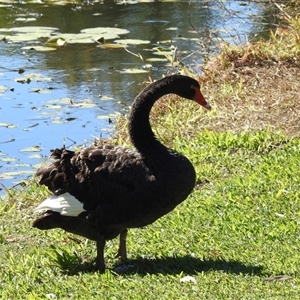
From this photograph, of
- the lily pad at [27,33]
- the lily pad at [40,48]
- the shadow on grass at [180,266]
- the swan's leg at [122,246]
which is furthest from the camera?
the lily pad at [27,33]

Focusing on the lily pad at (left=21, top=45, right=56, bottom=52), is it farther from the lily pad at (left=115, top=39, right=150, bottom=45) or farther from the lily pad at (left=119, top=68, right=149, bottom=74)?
the lily pad at (left=119, top=68, right=149, bottom=74)

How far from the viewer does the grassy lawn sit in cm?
416

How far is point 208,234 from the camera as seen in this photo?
488 centimetres

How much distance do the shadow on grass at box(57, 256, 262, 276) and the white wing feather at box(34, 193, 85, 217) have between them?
30cm

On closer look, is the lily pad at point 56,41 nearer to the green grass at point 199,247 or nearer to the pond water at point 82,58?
the pond water at point 82,58

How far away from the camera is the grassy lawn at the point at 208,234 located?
4.16 m

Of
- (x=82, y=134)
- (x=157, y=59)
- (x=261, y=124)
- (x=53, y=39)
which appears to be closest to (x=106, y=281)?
(x=261, y=124)

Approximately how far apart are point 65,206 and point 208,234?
2.97 feet

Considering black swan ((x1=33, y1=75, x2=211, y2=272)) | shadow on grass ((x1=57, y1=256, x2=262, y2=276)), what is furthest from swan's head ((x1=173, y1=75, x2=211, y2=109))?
shadow on grass ((x1=57, y1=256, x2=262, y2=276))

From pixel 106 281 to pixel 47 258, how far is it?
2.07 ft

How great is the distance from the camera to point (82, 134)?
8.22 metres

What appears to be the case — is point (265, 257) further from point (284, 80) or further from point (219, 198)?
point (284, 80)

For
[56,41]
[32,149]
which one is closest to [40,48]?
[56,41]

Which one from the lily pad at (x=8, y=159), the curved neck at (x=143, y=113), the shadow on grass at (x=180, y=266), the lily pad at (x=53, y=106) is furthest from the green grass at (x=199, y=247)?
the lily pad at (x=53, y=106)
